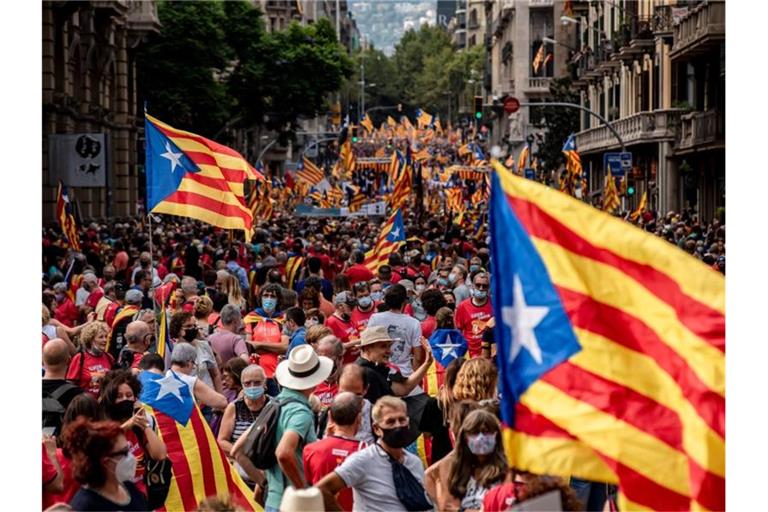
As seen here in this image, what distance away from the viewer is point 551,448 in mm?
5973

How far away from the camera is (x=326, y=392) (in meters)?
10.9

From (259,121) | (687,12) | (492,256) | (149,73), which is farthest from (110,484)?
(259,121)

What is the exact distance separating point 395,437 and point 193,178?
27.3 ft

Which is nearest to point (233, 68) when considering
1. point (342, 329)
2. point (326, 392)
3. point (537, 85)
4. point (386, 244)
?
point (537, 85)

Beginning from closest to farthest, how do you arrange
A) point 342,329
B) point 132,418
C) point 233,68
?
point 132,418
point 342,329
point 233,68

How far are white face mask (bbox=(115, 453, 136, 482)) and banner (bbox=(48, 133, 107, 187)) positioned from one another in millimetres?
29997

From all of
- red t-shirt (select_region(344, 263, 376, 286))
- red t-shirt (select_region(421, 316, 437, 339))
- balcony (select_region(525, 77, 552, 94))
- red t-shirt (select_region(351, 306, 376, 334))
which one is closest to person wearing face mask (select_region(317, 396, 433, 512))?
red t-shirt (select_region(421, 316, 437, 339))

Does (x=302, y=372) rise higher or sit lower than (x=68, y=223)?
lower

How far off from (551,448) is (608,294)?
589 millimetres

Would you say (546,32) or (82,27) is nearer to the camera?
(82,27)

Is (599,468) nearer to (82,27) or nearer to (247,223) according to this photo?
(247,223)

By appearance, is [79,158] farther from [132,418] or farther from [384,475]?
[384,475]

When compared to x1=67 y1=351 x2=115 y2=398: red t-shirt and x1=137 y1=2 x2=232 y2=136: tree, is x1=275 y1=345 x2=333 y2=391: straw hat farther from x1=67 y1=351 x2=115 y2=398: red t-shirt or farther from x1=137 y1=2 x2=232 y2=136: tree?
x1=137 y1=2 x2=232 y2=136: tree

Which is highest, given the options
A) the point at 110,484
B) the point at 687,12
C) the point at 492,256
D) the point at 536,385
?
the point at 687,12
